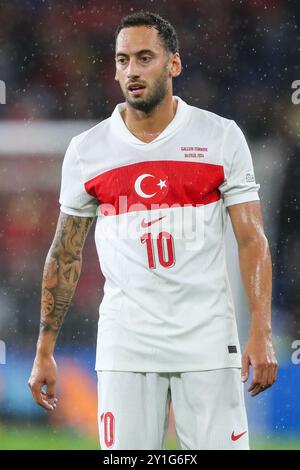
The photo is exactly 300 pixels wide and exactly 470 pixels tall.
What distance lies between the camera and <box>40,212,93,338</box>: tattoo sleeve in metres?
3.00

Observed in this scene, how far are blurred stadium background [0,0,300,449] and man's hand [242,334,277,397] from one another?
201 centimetres

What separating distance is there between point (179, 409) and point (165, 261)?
411 mm

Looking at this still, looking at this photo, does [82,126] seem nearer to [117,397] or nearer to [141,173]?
[141,173]

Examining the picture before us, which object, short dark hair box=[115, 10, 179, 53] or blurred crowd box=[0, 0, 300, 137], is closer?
short dark hair box=[115, 10, 179, 53]

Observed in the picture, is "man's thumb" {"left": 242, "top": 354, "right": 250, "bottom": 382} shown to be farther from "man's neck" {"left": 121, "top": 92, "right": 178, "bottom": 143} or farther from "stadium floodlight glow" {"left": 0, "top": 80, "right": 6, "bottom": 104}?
"stadium floodlight glow" {"left": 0, "top": 80, "right": 6, "bottom": 104}

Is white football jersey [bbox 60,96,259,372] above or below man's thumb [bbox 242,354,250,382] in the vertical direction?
above

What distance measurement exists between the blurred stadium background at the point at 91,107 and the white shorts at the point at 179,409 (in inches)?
77.5

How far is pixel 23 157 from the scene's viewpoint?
16.1 feet

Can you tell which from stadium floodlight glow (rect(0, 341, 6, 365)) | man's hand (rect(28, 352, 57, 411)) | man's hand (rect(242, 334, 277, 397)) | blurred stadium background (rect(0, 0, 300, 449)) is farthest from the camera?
blurred stadium background (rect(0, 0, 300, 449))

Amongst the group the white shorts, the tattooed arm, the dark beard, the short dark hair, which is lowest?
the white shorts

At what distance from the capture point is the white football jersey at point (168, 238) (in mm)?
2770

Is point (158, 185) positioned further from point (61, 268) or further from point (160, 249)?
point (61, 268)
